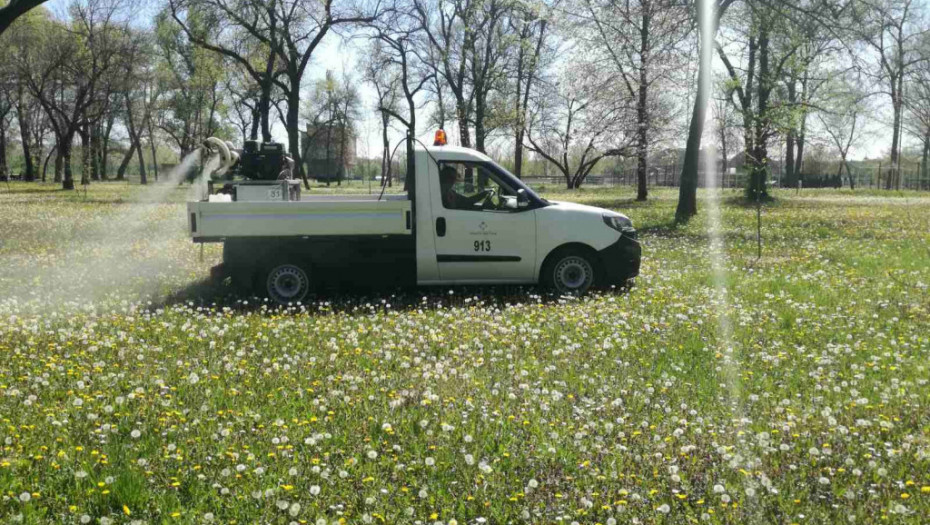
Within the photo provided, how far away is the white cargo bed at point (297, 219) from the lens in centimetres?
986

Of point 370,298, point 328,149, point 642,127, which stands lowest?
point 370,298

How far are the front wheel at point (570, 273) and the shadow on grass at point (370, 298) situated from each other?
189 mm

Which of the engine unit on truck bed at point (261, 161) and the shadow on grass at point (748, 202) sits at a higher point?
the engine unit on truck bed at point (261, 161)

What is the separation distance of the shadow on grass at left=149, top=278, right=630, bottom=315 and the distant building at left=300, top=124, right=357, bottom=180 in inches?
2422

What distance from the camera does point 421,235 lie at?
10227mm

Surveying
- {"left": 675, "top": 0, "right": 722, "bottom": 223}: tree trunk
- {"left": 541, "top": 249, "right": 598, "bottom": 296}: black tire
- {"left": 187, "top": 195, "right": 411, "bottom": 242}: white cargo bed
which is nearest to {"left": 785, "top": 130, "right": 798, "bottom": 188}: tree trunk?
{"left": 675, "top": 0, "right": 722, "bottom": 223}: tree trunk

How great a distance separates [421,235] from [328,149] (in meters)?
71.2

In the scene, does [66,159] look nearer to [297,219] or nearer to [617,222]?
[297,219]

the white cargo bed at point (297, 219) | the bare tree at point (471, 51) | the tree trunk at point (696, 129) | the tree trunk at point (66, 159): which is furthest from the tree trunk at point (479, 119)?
the white cargo bed at point (297, 219)

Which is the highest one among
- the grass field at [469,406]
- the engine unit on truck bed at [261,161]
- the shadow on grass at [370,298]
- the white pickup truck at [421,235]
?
the engine unit on truck bed at [261,161]

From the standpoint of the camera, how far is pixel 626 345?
739cm

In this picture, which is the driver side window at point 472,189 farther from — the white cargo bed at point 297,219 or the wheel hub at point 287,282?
the wheel hub at point 287,282

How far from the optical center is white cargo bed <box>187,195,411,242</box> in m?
9.86

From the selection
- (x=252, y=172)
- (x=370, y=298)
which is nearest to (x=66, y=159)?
(x=252, y=172)
